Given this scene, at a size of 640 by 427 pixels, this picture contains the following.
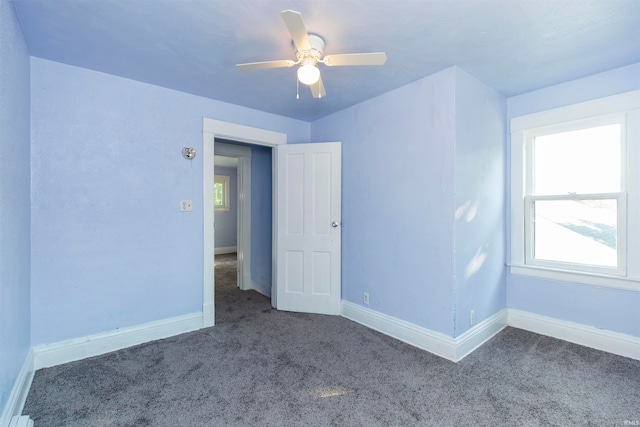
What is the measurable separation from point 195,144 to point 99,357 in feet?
6.54

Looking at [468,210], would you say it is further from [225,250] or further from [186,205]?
[225,250]

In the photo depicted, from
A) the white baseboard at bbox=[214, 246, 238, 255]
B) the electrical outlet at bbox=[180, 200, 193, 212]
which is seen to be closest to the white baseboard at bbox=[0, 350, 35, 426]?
the electrical outlet at bbox=[180, 200, 193, 212]

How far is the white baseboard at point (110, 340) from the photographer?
225 cm

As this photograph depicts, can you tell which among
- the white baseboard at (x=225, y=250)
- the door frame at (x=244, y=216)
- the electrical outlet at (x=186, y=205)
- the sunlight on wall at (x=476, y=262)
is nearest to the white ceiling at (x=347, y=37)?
the electrical outlet at (x=186, y=205)

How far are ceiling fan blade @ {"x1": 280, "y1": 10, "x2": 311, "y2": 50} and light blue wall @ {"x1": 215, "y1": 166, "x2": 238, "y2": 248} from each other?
6622mm

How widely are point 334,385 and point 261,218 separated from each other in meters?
2.74

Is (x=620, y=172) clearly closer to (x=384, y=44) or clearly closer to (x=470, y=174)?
(x=470, y=174)

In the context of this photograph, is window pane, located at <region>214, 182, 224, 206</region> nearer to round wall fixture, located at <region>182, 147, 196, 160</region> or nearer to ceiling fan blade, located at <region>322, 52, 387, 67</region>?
round wall fixture, located at <region>182, 147, 196, 160</region>

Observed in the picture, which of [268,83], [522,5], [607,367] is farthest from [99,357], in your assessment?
[607,367]

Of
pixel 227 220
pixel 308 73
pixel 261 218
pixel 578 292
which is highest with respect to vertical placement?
pixel 308 73

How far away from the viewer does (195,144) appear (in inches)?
116

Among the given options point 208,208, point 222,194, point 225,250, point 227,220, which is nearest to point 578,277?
point 208,208

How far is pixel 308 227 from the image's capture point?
3.43 m

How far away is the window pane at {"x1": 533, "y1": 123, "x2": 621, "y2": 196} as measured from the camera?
250cm
